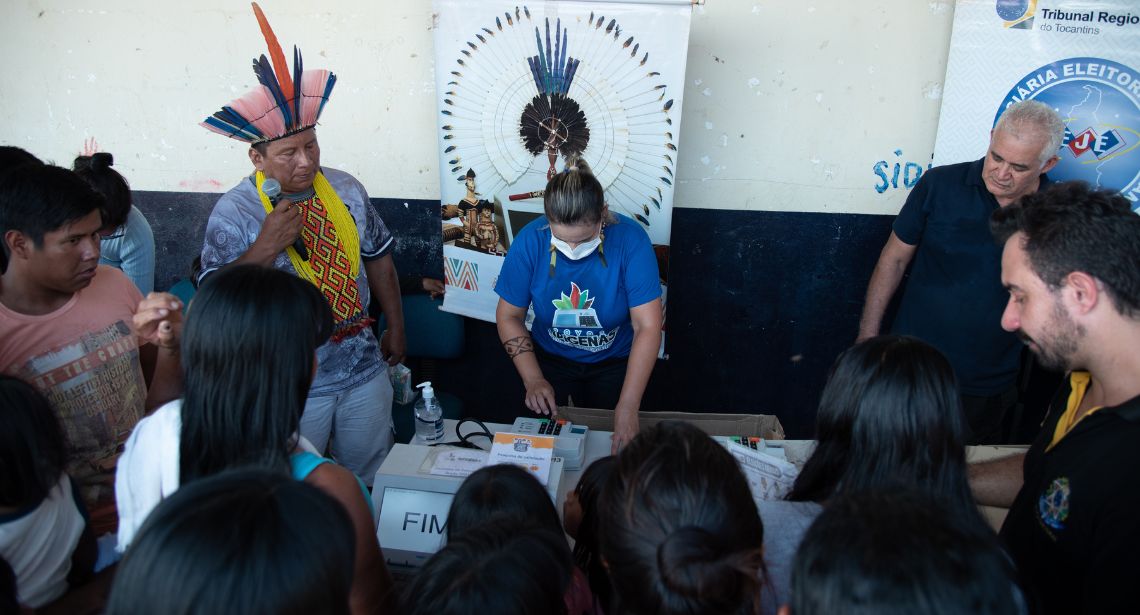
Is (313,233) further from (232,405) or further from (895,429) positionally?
(895,429)

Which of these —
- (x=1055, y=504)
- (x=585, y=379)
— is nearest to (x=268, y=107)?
(x=585, y=379)

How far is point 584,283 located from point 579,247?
0.48 feet

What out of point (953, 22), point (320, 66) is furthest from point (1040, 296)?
point (320, 66)

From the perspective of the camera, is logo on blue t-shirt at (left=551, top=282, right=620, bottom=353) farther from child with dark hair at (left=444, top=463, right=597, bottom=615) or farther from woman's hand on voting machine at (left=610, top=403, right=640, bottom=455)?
child with dark hair at (left=444, top=463, right=597, bottom=615)

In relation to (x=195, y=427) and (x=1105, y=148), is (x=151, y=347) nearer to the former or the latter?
(x=195, y=427)

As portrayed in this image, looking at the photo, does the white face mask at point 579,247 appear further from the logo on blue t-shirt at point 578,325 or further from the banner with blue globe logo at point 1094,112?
the banner with blue globe logo at point 1094,112

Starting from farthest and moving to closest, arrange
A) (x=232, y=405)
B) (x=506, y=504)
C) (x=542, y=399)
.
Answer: (x=542, y=399), (x=506, y=504), (x=232, y=405)

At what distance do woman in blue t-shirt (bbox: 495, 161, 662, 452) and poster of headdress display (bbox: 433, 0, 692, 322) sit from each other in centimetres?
49

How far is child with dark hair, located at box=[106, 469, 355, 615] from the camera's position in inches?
29.8

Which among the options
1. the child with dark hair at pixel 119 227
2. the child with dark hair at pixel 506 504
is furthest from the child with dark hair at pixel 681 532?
the child with dark hair at pixel 119 227

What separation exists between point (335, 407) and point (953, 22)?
284 cm

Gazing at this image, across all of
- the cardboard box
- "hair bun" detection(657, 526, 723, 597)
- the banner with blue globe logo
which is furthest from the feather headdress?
the banner with blue globe logo

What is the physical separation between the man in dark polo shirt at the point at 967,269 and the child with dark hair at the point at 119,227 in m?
2.85

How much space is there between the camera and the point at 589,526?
148 centimetres
